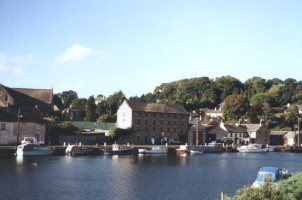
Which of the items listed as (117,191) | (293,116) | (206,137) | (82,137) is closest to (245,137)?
(206,137)

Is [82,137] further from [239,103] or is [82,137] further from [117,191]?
[239,103]

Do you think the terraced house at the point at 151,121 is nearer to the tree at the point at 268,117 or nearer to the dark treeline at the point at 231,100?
the dark treeline at the point at 231,100

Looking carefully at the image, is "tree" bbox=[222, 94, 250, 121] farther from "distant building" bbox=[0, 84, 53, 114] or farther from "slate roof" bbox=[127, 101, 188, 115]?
"distant building" bbox=[0, 84, 53, 114]

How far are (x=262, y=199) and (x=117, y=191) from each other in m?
22.5

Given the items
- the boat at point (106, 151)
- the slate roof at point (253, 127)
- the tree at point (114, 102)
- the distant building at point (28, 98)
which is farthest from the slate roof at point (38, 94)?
the slate roof at point (253, 127)

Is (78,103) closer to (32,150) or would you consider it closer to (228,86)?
(228,86)

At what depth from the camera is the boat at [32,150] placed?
75650mm

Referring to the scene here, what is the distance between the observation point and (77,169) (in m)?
59.1

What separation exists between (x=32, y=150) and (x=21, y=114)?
1254 cm

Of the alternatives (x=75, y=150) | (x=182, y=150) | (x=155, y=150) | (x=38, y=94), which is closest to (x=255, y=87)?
(x=182, y=150)

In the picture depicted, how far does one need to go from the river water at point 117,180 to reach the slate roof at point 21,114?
736 inches

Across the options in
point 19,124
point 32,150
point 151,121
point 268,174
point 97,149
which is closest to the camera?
point 268,174

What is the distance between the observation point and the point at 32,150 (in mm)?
77250

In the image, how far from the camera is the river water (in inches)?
1603
